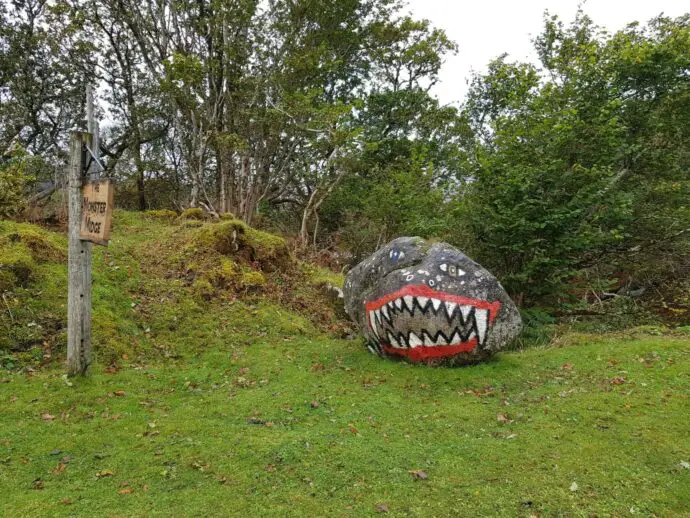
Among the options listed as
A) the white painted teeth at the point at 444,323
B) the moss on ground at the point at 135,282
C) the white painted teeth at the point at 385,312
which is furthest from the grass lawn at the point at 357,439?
the moss on ground at the point at 135,282

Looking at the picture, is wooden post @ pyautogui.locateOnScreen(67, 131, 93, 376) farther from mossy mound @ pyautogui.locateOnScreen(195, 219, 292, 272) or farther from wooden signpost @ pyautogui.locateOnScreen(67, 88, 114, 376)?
mossy mound @ pyautogui.locateOnScreen(195, 219, 292, 272)

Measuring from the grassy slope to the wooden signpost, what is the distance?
516 millimetres

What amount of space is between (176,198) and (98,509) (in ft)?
61.2

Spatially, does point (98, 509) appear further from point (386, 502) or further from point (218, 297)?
point (218, 297)

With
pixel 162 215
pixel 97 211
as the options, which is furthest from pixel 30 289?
pixel 162 215

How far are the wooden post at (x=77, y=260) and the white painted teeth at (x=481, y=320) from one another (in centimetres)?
518

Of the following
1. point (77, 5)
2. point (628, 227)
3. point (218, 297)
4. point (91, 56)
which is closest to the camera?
point (218, 297)

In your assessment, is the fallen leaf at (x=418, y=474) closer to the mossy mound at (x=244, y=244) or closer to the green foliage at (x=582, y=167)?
the green foliage at (x=582, y=167)

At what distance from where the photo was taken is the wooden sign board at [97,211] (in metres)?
4.67

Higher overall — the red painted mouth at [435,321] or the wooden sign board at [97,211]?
the wooden sign board at [97,211]

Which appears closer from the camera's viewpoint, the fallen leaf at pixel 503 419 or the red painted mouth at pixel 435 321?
the fallen leaf at pixel 503 419

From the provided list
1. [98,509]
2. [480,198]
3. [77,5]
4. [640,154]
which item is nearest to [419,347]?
[98,509]

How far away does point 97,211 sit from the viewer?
188 inches

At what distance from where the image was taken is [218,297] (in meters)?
8.70
